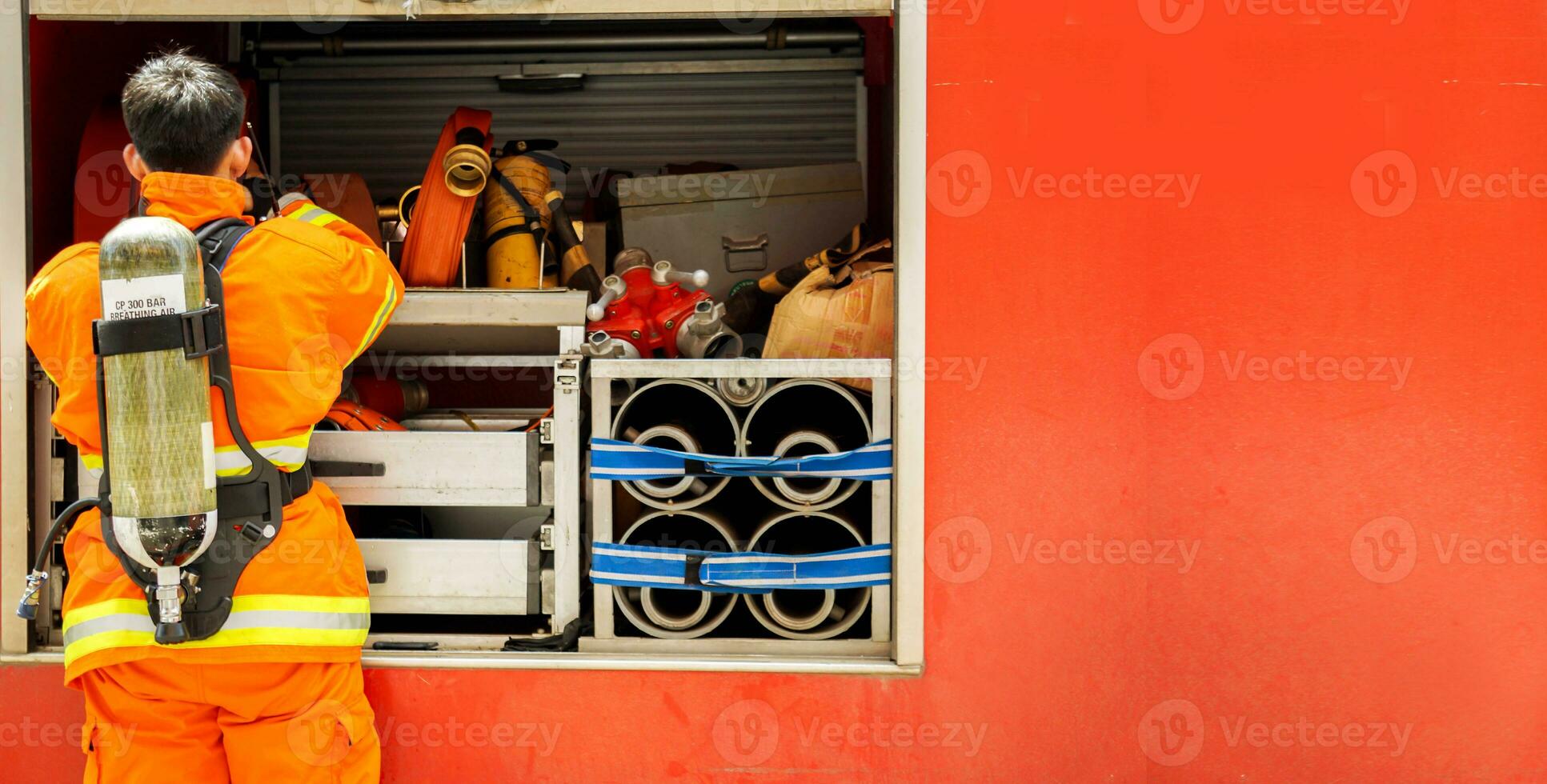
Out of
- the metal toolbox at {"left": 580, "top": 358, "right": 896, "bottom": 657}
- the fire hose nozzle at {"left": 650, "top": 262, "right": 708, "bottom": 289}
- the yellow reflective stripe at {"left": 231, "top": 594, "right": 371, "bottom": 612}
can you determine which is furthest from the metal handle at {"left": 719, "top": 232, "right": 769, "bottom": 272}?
the yellow reflective stripe at {"left": 231, "top": 594, "right": 371, "bottom": 612}

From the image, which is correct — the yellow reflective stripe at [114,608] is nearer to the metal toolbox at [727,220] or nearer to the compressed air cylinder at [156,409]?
the compressed air cylinder at [156,409]

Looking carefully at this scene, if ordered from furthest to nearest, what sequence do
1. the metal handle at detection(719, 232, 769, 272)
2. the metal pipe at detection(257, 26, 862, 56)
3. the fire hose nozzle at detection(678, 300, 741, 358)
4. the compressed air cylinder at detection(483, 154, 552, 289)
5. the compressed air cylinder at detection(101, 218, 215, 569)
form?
the metal pipe at detection(257, 26, 862, 56), the metal handle at detection(719, 232, 769, 272), the compressed air cylinder at detection(483, 154, 552, 289), the fire hose nozzle at detection(678, 300, 741, 358), the compressed air cylinder at detection(101, 218, 215, 569)

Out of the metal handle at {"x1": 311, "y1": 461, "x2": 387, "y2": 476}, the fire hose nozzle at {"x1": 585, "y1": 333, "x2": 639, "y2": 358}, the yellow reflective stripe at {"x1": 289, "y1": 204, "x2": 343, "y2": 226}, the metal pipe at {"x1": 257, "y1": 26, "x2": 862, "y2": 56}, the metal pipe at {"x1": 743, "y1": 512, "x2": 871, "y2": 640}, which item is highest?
the metal pipe at {"x1": 257, "y1": 26, "x2": 862, "y2": 56}

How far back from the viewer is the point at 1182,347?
8.77ft

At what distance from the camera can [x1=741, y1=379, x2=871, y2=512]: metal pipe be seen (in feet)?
9.07

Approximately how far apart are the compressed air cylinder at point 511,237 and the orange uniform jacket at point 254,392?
76 cm

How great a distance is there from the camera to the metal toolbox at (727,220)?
3455mm

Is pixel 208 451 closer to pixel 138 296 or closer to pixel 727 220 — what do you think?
pixel 138 296

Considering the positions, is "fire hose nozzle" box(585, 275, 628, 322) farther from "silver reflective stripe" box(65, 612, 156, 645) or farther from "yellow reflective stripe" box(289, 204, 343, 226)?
"silver reflective stripe" box(65, 612, 156, 645)

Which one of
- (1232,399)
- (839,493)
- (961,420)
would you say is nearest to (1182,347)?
(1232,399)

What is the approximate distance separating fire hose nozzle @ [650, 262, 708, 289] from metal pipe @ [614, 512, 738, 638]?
66cm

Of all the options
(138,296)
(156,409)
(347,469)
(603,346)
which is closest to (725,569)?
(603,346)

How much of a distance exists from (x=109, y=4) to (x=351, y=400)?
1.09m

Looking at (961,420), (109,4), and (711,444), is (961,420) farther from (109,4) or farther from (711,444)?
(109,4)
